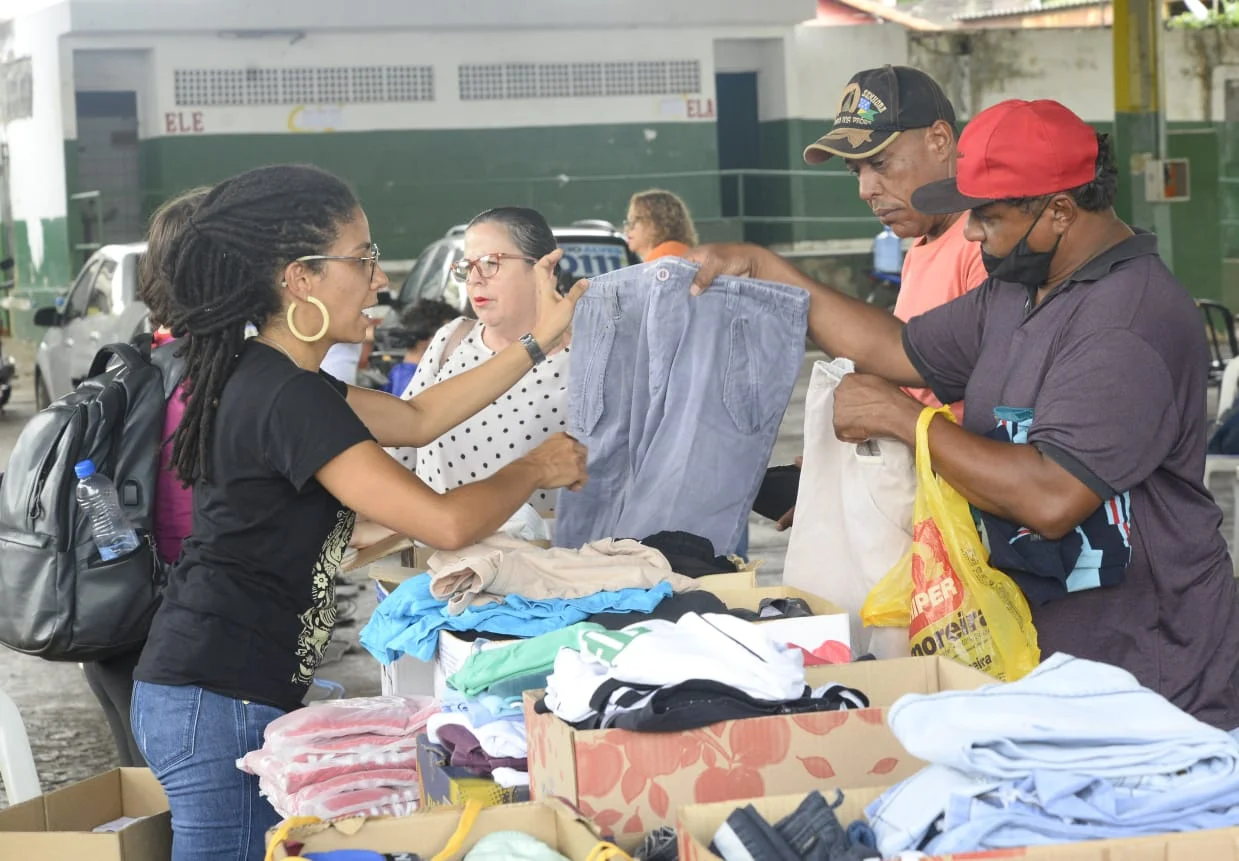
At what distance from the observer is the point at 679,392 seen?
3484mm

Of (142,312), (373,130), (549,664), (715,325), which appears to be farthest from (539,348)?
(373,130)

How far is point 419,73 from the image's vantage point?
20.6 meters

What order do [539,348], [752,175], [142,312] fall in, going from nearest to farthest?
[539,348] < [142,312] < [752,175]

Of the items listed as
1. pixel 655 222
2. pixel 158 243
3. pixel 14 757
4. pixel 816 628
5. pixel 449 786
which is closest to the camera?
pixel 449 786

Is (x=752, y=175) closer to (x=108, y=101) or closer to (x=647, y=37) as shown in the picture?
(x=647, y=37)

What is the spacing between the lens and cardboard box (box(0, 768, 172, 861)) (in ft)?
8.33

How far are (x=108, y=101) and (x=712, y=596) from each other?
65.4ft

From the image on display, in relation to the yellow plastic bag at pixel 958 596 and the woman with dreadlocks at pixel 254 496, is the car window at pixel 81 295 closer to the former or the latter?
the woman with dreadlocks at pixel 254 496

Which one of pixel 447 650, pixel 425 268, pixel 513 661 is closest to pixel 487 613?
pixel 447 650

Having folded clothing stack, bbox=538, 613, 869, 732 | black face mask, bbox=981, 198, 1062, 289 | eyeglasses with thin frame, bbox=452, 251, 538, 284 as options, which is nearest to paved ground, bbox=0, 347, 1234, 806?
eyeglasses with thin frame, bbox=452, 251, 538, 284

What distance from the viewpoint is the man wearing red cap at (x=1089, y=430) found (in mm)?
2516

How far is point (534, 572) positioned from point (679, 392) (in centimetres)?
73

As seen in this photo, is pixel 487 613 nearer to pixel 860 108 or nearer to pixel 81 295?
pixel 860 108

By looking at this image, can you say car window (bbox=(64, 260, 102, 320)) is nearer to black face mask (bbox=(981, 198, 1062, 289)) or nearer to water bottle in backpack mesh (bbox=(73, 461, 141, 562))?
water bottle in backpack mesh (bbox=(73, 461, 141, 562))
